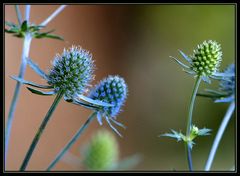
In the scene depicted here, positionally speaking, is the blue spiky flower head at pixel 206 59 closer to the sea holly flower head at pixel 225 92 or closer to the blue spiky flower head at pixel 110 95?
the sea holly flower head at pixel 225 92

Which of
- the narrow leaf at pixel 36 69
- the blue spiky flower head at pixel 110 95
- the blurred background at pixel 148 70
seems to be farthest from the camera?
the blurred background at pixel 148 70

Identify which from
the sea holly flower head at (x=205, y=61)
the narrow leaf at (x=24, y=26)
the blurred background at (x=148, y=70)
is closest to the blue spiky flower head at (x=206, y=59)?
the sea holly flower head at (x=205, y=61)

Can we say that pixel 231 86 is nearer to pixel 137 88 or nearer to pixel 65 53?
pixel 65 53

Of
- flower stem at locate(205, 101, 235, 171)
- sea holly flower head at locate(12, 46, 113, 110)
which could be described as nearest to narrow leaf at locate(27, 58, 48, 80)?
sea holly flower head at locate(12, 46, 113, 110)

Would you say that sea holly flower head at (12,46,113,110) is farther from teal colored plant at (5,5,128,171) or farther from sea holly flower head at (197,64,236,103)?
sea holly flower head at (197,64,236,103)

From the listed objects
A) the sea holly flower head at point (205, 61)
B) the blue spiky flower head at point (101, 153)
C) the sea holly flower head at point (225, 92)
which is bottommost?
the blue spiky flower head at point (101, 153)

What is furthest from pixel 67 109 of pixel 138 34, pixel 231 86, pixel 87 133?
pixel 231 86
